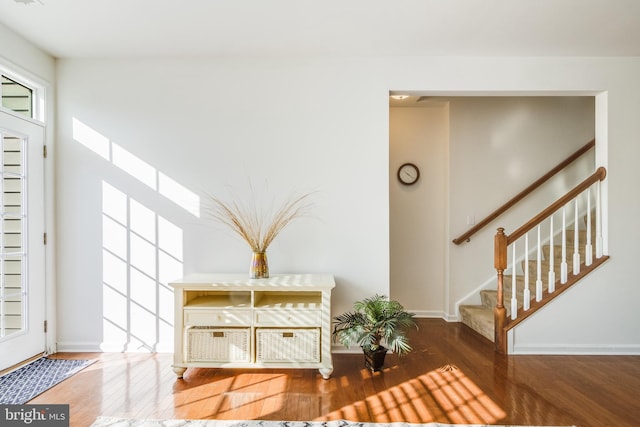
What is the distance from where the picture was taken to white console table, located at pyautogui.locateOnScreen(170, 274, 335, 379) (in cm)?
303

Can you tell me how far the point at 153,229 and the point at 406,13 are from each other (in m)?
2.71

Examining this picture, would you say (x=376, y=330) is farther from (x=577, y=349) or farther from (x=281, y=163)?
(x=577, y=349)

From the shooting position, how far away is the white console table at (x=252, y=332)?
3025mm

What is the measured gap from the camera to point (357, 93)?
11.8ft

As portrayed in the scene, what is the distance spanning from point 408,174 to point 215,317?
293cm

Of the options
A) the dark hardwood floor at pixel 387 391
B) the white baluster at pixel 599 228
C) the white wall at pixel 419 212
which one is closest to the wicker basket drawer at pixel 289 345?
the dark hardwood floor at pixel 387 391

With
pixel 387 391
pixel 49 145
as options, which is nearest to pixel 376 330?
pixel 387 391

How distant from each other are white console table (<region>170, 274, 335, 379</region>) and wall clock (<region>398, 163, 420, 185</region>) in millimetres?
2331

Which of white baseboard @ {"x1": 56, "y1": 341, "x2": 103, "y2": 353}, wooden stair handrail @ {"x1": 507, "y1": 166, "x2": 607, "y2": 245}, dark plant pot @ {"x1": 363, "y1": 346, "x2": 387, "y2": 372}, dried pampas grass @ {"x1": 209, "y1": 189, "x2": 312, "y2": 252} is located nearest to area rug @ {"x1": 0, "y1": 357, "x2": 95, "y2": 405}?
white baseboard @ {"x1": 56, "y1": 341, "x2": 103, "y2": 353}

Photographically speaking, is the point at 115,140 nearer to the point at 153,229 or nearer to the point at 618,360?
the point at 153,229

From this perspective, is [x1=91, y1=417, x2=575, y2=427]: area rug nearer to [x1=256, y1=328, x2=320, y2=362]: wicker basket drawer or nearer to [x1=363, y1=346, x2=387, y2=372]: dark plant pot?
[x1=256, y1=328, x2=320, y2=362]: wicker basket drawer

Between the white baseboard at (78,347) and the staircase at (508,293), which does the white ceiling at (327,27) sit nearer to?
the staircase at (508,293)

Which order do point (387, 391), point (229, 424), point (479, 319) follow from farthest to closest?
point (479, 319) → point (387, 391) → point (229, 424)

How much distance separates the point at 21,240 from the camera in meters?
3.26
